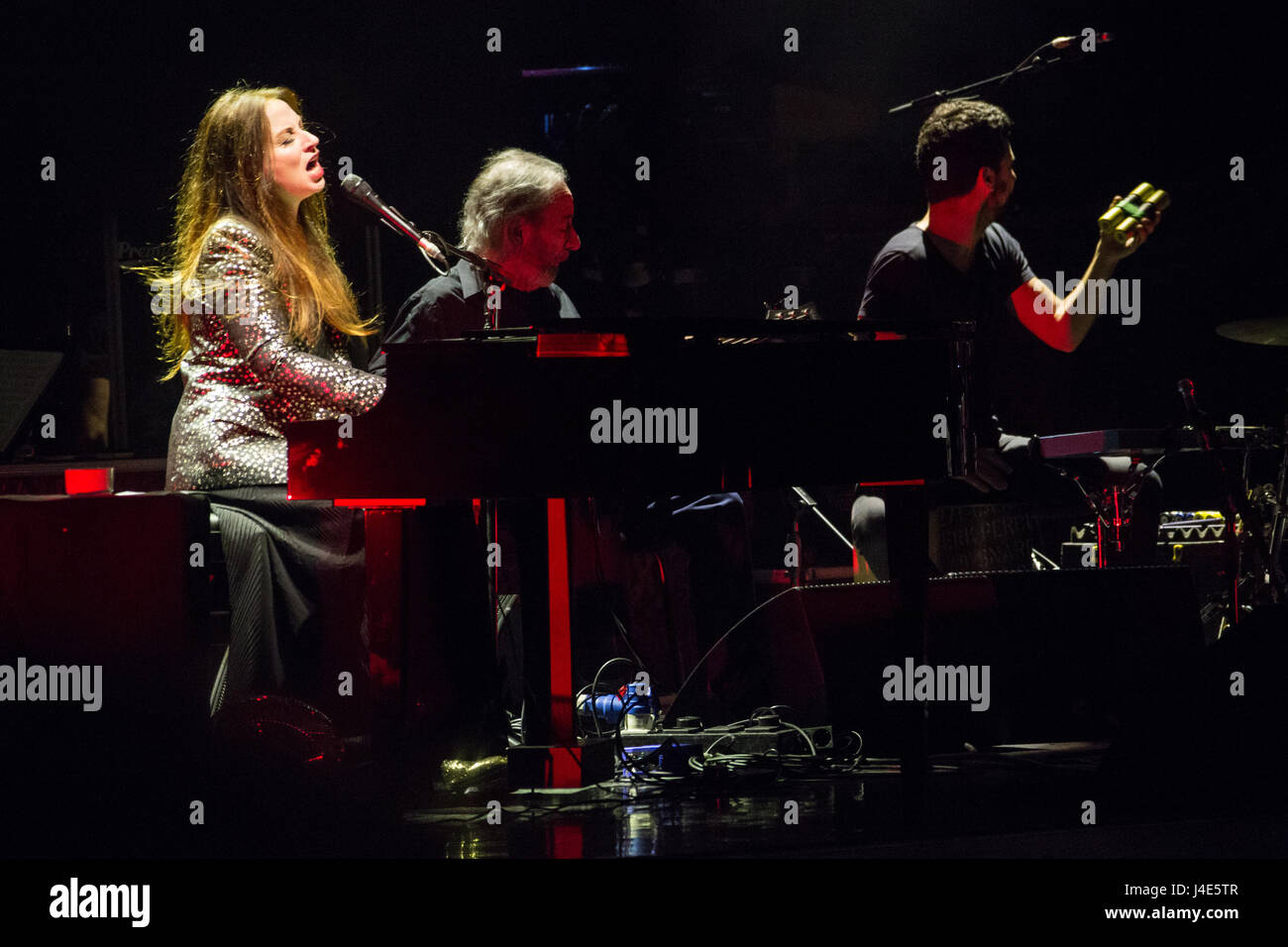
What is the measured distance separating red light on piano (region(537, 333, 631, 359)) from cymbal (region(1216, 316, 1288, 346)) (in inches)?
123

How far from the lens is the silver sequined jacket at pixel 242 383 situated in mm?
2664

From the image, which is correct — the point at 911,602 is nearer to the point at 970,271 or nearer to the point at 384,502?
the point at 384,502

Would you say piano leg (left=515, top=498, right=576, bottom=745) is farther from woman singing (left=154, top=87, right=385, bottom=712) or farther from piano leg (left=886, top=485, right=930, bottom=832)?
piano leg (left=886, top=485, right=930, bottom=832)

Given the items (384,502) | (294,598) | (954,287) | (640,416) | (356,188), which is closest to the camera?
(640,416)

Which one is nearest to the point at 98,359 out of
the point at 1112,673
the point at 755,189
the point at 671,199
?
the point at 671,199

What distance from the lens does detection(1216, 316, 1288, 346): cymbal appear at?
436 cm

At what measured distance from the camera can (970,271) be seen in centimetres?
349

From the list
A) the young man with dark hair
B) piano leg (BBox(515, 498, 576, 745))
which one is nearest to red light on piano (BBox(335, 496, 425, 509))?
piano leg (BBox(515, 498, 576, 745))

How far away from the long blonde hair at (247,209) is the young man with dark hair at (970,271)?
1576mm

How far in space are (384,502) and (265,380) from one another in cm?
56

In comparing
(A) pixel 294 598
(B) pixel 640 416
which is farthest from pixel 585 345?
(A) pixel 294 598

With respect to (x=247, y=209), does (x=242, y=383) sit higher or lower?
lower
